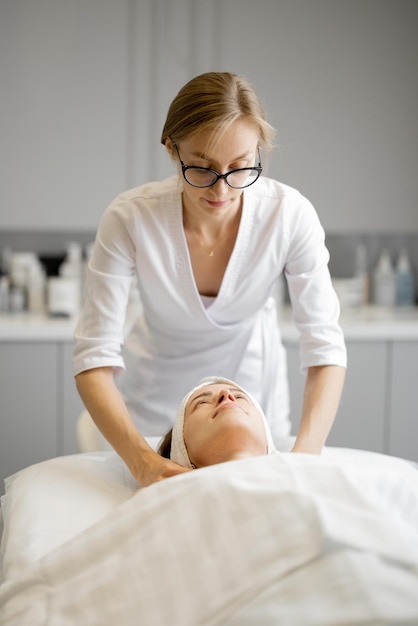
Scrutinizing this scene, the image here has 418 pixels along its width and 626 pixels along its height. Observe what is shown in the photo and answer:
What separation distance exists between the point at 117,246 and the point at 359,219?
1666 millimetres

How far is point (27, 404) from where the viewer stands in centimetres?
287

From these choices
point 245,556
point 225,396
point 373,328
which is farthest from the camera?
point 373,328

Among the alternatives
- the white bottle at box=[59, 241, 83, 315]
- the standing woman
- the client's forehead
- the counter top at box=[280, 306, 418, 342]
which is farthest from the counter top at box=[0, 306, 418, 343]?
the client's forehead

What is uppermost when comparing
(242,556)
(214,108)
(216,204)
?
(214,108)

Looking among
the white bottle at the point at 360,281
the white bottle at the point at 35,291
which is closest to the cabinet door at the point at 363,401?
the white bottle at the point at 360,281

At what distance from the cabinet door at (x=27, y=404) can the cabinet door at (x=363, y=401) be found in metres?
0.83

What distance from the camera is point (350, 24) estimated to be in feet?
10.0

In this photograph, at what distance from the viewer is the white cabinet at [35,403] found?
9.32 ft

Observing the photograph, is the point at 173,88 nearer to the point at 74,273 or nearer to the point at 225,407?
the point at 74,273

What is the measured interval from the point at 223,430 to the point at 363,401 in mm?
1557

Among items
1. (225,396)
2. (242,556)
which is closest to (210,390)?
(225,396)

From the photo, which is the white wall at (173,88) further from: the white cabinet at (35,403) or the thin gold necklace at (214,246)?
the thin gold necklace at (214,246)

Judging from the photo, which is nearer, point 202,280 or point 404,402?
point 202,280

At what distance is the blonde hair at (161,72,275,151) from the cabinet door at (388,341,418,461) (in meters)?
1.61
